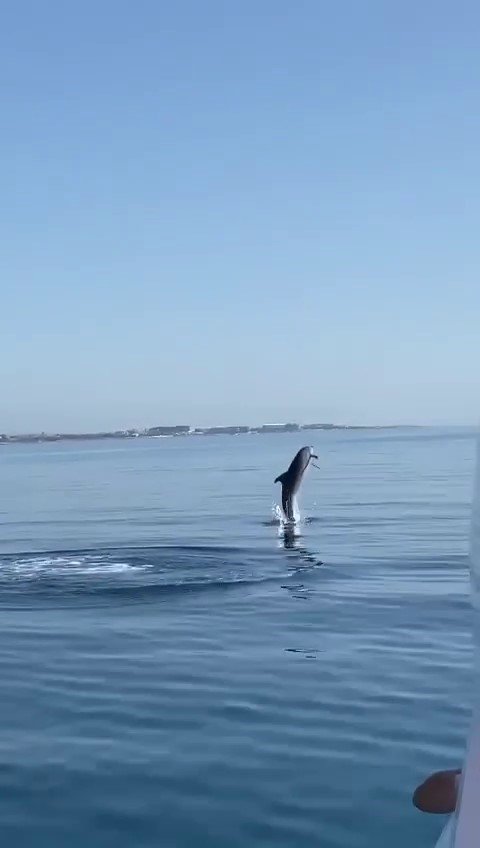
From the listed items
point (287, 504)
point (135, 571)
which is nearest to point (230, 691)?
point (135, 571)

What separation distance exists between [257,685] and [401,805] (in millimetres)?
3506

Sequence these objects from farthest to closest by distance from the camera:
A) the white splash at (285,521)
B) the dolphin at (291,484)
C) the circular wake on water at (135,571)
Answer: the dolphin at (291,484), the white splash at (285,521), the circular wake on water at (135,571)

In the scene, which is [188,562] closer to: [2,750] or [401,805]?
[2,750]

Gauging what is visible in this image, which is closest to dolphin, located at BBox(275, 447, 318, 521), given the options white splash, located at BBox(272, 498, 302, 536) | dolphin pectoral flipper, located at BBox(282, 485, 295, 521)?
dolphin pectoral flipper, located at BBox(282, 485, 295, 521)

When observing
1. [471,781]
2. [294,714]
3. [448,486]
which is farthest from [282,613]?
[448,486]

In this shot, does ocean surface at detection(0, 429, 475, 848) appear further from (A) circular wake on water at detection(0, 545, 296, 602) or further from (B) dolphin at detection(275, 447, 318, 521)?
(B) dolphin at detection(275, 447, 318, 521)

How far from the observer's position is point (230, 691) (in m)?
11.0

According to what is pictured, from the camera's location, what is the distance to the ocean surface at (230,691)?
7.82 metres

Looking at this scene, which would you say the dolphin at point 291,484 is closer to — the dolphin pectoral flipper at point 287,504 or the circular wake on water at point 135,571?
the dolphin pectoral flipper at point 287,504

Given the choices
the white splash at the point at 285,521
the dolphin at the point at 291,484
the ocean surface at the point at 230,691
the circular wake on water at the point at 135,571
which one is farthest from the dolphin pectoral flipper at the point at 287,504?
the circular wake on water at the point at 135,571

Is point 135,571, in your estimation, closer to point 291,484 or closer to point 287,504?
point 287,504

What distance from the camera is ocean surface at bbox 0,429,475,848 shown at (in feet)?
25.6

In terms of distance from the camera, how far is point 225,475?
2489 inches

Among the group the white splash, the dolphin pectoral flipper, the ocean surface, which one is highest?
the dolphin pectoral flipper
